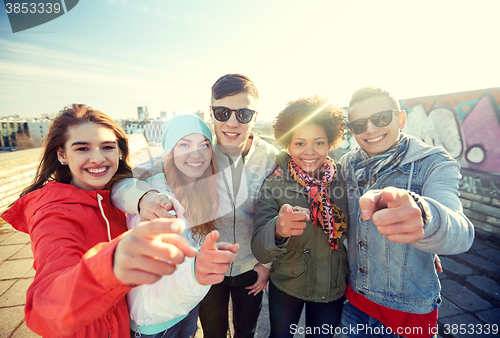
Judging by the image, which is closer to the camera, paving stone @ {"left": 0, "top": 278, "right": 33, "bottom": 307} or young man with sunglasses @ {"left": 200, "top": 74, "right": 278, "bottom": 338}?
young man with sunglasses @ {"left": 200, "top": 74, "right": 278, "bottom": 338}

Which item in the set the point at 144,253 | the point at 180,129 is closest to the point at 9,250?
the point at 180,129

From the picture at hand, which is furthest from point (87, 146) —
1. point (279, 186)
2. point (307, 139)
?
point (307, 139)

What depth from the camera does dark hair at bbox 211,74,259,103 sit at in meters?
Result: 1.74

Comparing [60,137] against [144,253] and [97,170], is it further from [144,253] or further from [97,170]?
[144,253]

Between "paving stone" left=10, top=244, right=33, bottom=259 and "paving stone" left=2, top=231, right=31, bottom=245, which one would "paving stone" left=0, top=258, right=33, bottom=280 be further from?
"paving stone" left=2, top=231, right=31, bottom=245

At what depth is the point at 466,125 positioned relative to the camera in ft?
15.3

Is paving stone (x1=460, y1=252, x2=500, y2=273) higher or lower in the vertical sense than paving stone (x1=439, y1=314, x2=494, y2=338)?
lower

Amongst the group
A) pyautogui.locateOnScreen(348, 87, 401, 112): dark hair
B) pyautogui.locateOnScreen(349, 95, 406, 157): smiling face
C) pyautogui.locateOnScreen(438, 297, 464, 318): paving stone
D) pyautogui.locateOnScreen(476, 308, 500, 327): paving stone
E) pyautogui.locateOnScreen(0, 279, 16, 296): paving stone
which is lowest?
pyautogui.locateOnScreen(476, 308, 500, 327): paving stone

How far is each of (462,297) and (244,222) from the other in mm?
3272

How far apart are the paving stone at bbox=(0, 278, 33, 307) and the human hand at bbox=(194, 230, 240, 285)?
3.42 metres

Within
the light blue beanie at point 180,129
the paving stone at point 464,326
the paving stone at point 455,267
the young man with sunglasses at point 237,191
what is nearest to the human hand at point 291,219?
the young man with sunglasses at point 237,191

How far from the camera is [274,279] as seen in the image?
70.4 inches

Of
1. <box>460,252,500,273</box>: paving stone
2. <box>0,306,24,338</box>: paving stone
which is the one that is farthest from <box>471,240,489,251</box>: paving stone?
<box>0,306,24,338</box>: paving stone

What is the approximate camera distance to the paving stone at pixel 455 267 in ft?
10.7
